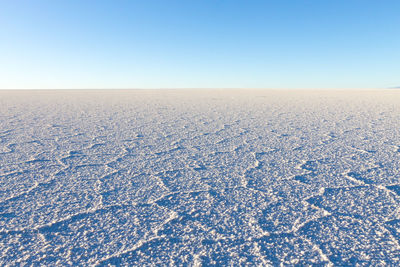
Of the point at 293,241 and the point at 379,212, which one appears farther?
the point at 379,212

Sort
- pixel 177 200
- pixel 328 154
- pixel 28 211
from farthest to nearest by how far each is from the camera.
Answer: pixel 328 154
pixel 177 200
pixel 28 211

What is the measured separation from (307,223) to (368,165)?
47.2 inches

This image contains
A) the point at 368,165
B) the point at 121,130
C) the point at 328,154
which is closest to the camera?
the point at 368,165

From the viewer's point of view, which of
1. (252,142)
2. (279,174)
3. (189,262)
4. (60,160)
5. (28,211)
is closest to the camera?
(189,262)

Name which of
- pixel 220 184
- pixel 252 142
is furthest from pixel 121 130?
pixel 220 184

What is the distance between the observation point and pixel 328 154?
243 cm

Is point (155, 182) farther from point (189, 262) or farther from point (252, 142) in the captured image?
point (252, 142)

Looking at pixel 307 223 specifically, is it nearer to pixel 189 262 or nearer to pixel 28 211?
pixel 189 262

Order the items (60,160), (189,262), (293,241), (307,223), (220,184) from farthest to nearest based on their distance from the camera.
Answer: (60,160) → (220,184) → (307,223) → (293,241) → (189,262)

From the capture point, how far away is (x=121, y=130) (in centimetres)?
379

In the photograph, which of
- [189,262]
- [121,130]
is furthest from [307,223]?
[121,130]

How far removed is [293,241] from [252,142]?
191 cm

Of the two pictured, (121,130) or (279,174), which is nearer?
(279,174)

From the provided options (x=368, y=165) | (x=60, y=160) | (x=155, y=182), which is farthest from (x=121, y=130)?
(x=368, y=165)
